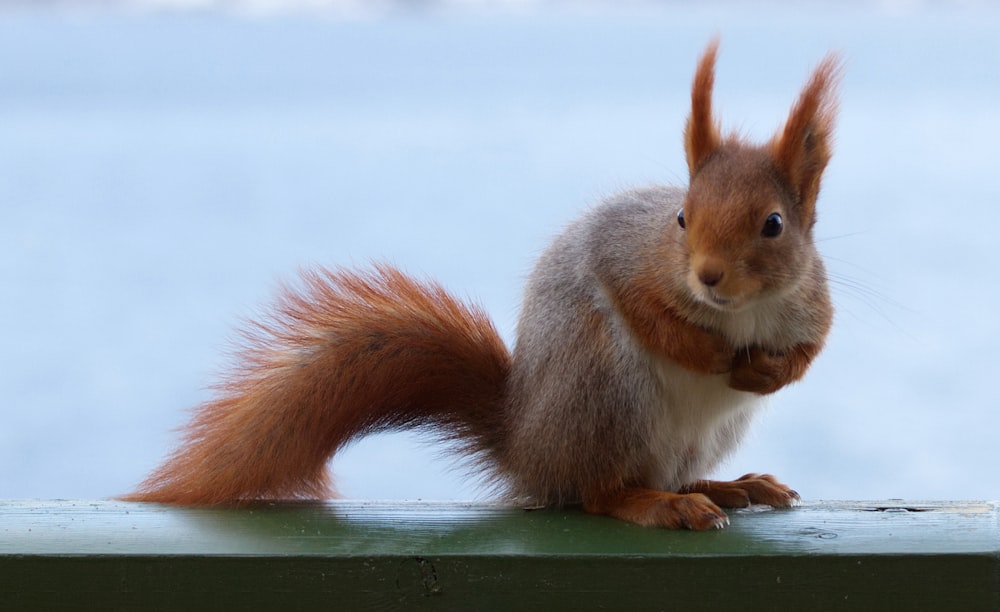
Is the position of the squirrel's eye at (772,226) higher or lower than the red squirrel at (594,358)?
higher

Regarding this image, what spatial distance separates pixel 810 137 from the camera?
1.23m

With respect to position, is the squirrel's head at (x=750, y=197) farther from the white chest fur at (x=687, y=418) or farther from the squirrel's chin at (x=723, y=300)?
the white chest fur at (x=687, y=418)

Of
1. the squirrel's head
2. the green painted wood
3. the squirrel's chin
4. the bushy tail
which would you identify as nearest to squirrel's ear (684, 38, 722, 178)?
the squirrel's head

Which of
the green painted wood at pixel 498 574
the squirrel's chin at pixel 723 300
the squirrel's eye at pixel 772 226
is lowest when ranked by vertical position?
the green painted wood at pixel 498 574

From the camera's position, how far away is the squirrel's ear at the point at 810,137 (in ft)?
3.84

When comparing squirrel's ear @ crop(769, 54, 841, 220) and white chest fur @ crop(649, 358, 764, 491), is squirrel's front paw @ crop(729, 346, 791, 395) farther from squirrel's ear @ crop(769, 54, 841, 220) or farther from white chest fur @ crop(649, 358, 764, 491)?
squirrel's ear @ crop(769, 54, 841, 220)

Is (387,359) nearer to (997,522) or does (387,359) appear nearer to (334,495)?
(334,495)

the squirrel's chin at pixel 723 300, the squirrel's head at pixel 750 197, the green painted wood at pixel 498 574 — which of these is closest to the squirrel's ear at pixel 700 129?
the squirrel's head at pixel 750 197

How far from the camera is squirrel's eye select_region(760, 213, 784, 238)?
119 centimetres

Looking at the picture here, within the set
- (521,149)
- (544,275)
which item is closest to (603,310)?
(544,275)

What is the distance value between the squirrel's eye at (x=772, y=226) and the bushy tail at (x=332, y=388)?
346 millimetres

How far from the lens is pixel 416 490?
3084mm

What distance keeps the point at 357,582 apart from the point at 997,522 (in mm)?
583

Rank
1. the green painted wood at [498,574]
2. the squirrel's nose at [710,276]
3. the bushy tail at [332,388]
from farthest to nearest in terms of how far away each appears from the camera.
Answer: the bushy tail at [332,388]
the squirrel's nose at [710,276]
the green painted wood at [498,574]
